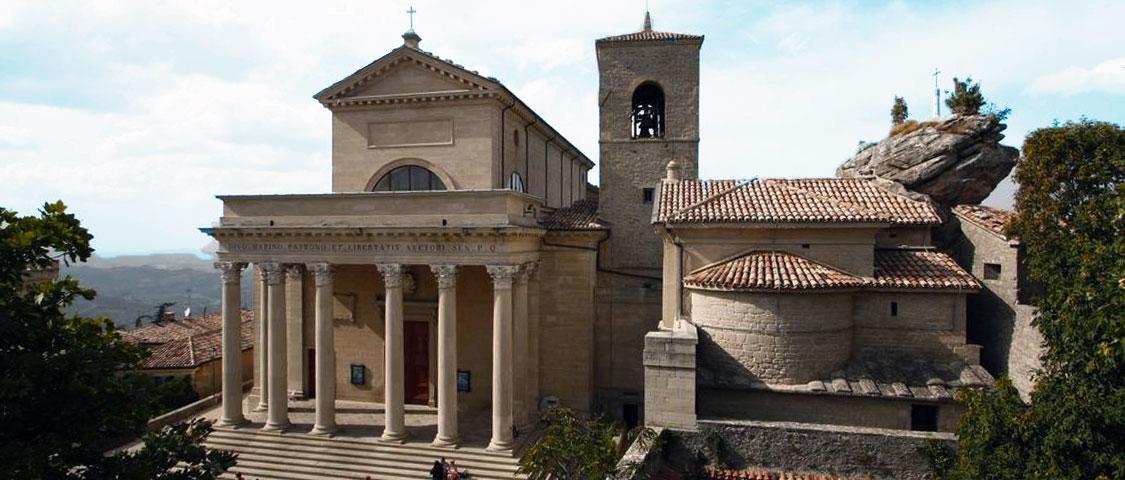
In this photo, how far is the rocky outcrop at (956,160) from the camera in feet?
63.1

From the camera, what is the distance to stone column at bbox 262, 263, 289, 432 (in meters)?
19.3

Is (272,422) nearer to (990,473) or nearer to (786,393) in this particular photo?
(786,393)

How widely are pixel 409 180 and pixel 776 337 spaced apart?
13777 mm

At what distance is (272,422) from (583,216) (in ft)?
40.3

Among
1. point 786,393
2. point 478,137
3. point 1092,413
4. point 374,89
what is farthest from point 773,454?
point 374,89

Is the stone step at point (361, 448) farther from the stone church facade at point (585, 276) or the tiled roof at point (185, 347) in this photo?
the tiled roof at point (185, 347)

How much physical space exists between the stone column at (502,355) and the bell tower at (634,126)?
5119 millimetres

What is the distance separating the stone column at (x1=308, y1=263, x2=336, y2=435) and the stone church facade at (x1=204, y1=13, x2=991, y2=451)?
60 millimetres

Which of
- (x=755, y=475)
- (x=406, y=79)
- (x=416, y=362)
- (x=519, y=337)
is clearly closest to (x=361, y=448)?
(x=416, y=362)

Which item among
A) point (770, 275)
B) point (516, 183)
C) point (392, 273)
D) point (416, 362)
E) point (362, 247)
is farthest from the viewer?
point (516, 183)

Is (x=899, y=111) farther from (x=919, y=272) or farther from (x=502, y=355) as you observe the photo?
(x=502, y=355)

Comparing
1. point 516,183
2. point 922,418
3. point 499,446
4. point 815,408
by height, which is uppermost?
point 516,183

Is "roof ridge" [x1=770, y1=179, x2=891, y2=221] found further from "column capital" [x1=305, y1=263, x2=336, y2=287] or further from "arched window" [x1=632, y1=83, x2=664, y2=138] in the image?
"column capital" [x1=305, y1=263, x2=336, y2=287]

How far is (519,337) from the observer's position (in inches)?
753
